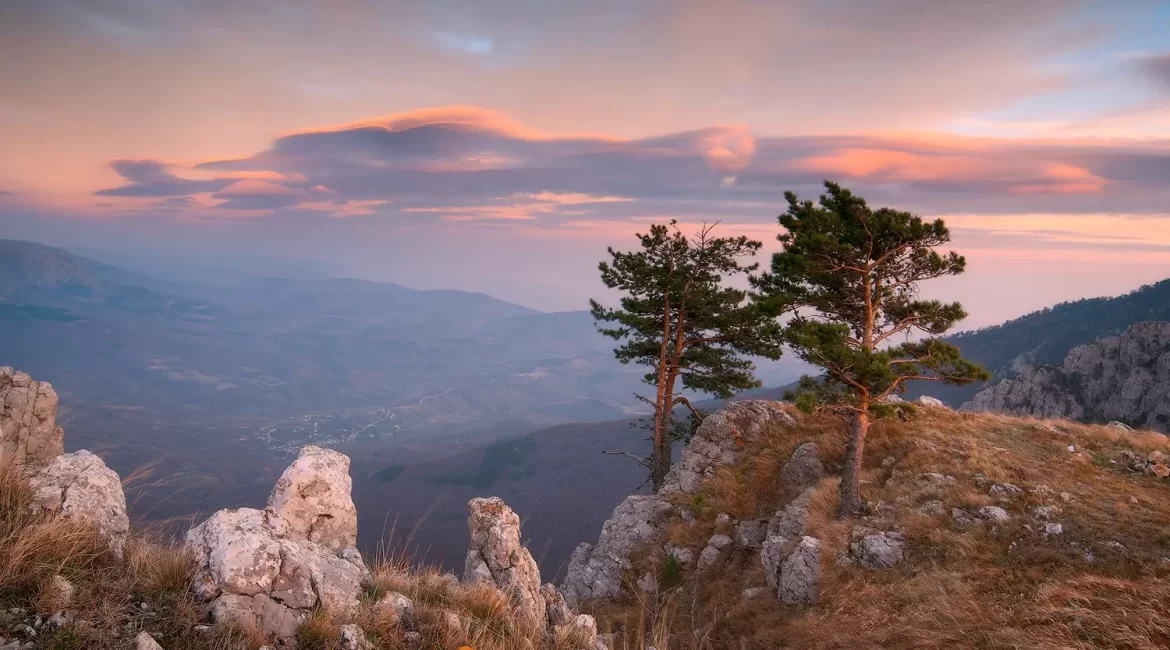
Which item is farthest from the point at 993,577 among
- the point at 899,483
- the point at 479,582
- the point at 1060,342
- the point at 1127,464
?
the point at 1060,342

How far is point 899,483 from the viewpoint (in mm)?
16375

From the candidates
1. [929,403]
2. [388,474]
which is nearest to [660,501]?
[929,403]

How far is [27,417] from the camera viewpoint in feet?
29.9

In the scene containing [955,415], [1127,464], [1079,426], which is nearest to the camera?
[1127,464]

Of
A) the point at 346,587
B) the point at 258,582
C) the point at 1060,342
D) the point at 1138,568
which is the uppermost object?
the point at 258,582

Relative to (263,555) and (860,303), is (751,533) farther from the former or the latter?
(263,555)

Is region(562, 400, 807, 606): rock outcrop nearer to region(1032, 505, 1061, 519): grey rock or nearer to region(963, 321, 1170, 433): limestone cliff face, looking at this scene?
region(1032, 505, 1061, 519): grey rock

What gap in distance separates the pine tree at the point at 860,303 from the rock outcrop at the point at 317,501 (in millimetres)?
11652

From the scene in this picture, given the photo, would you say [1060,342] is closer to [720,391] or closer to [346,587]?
[720,391]

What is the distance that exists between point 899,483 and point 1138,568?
248 inches

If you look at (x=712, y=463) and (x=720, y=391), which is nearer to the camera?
(x=712, y=463)

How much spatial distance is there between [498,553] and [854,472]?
10956mm

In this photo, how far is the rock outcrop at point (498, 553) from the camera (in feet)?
33.4

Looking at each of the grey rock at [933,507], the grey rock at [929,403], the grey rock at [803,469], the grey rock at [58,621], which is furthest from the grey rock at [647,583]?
the grey rock at [58,621]
